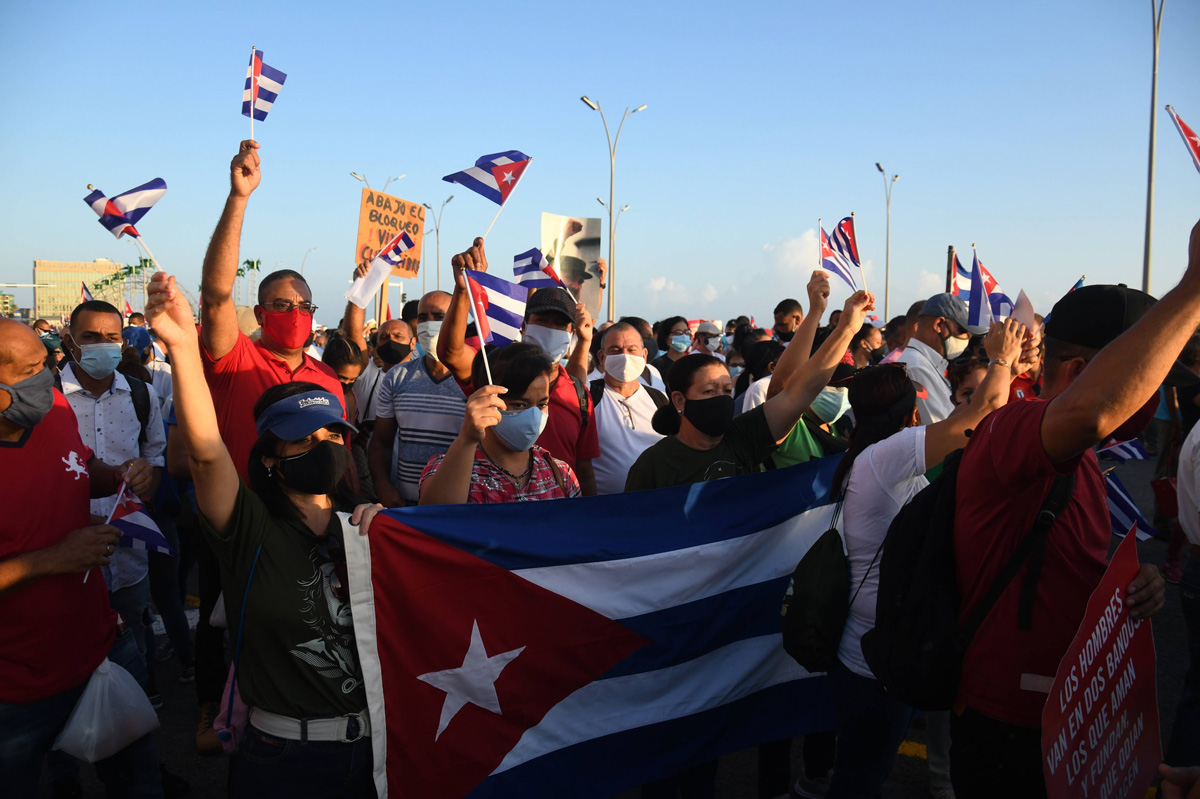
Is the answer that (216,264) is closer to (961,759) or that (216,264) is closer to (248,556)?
(248,556)

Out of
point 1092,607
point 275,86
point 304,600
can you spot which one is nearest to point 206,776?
point 304,600

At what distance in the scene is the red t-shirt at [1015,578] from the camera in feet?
6.49

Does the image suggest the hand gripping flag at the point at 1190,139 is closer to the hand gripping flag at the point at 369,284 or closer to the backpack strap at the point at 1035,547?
the backpack strap at the point at 1035,547

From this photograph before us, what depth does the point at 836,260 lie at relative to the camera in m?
4.79

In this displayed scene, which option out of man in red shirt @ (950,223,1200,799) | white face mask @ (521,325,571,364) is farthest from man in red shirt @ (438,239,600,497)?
man in red shirt @ (950,223,1200,799)

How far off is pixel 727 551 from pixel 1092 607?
5.48ft

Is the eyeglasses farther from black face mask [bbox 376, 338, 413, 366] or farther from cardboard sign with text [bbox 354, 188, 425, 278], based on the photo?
cardboard sign with text [bbox 354, 188, 425, 278]

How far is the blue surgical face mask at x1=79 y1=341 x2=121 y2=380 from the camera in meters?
4.42

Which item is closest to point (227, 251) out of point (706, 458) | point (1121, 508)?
point (706, 458)

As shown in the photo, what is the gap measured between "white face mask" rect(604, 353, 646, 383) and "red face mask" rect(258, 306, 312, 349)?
1.82 meters

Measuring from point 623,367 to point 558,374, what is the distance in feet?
2.10

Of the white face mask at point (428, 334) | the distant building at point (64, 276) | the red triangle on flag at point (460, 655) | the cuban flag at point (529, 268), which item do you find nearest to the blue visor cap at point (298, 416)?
the red triangle on flag at point (460, 655)

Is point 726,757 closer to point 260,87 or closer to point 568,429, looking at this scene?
point 568,429

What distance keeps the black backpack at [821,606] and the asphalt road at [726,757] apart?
150 cm
